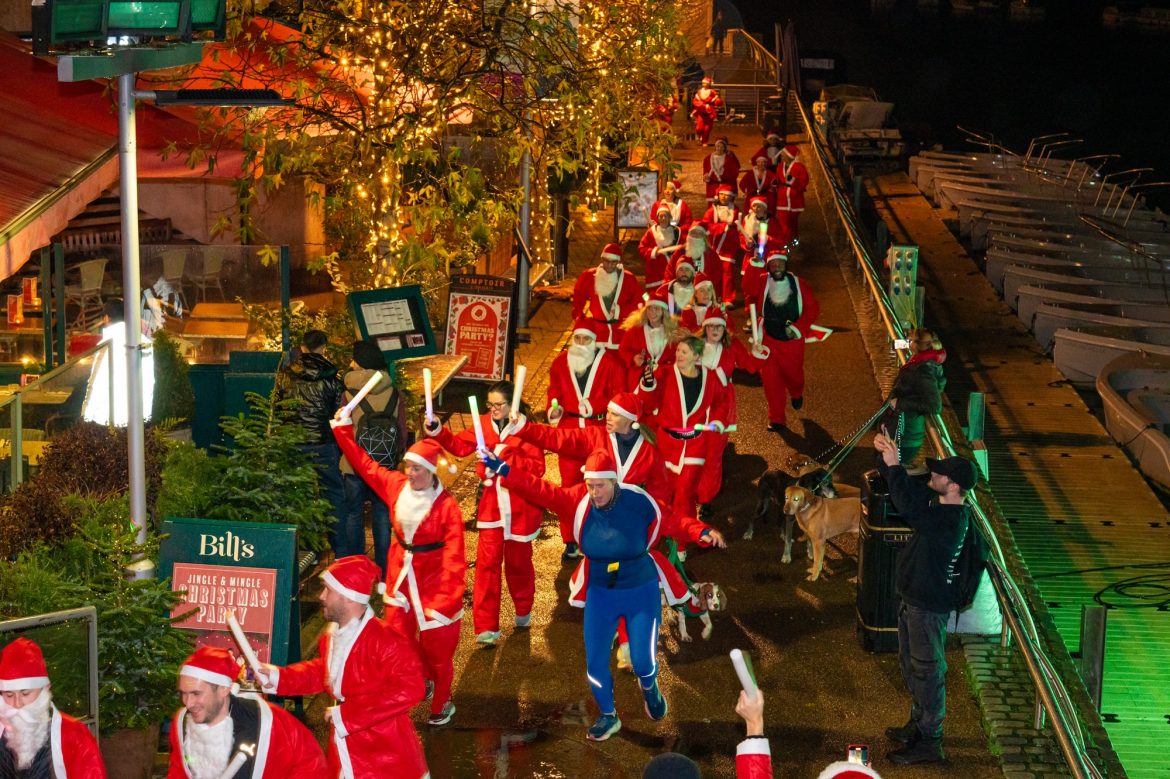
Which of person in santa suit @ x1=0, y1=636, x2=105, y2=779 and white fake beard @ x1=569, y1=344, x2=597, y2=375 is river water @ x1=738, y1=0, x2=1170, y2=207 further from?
person in santa suit @ x1=0, y1=636, x2=105, y2=779

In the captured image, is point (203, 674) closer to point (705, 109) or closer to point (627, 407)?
point (627, 407)

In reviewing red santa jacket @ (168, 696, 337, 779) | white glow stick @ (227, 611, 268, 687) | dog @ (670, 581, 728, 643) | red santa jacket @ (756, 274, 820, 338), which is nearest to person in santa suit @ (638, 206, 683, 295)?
red santa jacket @ (756, 274, 820, 338)

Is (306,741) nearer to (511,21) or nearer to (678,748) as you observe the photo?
(678,748)

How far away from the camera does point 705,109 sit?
3444cm

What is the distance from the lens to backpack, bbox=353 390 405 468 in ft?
37.3

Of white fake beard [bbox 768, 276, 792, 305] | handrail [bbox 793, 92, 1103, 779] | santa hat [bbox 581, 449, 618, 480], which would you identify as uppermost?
santa hat [bbox 581, 449, 618, 480]

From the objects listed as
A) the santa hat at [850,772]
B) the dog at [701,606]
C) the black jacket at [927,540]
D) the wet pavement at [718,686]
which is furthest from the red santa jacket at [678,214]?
the santa hat at [850,772]

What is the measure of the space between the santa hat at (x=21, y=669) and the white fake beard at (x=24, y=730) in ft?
0.25

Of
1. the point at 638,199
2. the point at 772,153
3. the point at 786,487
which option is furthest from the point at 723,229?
the point at 786,487

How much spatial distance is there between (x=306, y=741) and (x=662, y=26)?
15.7 meters

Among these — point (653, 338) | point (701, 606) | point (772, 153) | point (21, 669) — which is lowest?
point (701, 606)

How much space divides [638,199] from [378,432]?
13.2m

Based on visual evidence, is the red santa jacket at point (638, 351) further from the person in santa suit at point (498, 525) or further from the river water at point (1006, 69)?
the river water at point (1006, 69)

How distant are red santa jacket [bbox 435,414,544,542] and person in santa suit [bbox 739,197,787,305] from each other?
22.0ft
